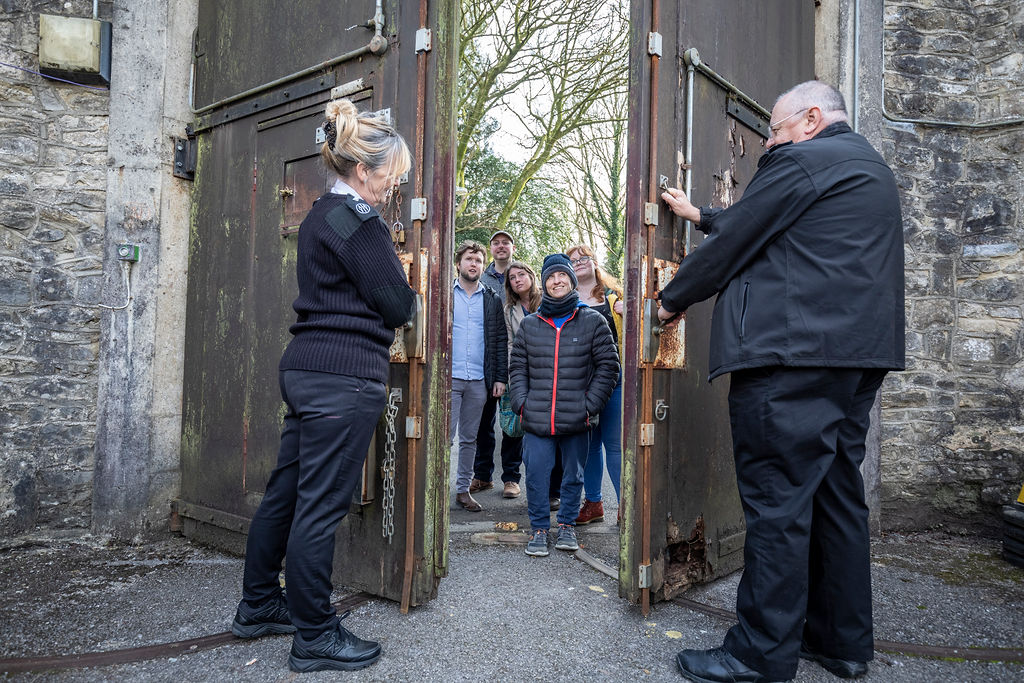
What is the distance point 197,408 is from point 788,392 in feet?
11.3

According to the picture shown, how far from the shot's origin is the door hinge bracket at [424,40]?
325 centimetres

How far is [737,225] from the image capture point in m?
2.69

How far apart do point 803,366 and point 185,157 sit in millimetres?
3888

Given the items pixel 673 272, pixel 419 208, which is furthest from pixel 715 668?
pixel 419 208

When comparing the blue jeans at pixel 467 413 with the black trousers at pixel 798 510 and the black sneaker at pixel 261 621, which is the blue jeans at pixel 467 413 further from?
the black trousers at pixel 798 510

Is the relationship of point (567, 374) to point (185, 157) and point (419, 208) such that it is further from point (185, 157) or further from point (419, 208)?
point (185, 157)

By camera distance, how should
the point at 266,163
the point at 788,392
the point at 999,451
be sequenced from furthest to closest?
the point at 999,451
the point at 266,163
the point at 788,392

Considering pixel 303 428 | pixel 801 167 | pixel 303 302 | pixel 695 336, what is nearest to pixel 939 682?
pixel 695 336

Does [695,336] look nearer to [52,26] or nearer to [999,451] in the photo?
[999,451]

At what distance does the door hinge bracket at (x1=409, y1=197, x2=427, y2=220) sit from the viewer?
128 inches

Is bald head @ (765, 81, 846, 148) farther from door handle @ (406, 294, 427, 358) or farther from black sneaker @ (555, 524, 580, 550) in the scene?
black sneaker @ (555, 524, 580, 550)

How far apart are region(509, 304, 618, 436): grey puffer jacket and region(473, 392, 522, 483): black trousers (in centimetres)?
145

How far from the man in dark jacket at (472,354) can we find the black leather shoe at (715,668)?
2775 millimetres

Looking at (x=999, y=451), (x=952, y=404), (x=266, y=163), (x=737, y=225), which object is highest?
(x=266, y=163)
